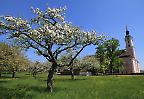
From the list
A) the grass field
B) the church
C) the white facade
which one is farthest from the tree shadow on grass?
the white facade

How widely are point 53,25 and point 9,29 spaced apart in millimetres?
5339

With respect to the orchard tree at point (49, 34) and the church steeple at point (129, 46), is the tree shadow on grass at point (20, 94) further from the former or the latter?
the church steeple at point (129, 46)

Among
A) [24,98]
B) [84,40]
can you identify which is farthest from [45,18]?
[24,98]

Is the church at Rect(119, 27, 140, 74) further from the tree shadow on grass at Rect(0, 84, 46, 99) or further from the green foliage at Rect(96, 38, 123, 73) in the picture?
the tree shadow on grass at Rect(0, 84, 46, 99)

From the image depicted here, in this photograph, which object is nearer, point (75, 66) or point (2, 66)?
point (2, 66)

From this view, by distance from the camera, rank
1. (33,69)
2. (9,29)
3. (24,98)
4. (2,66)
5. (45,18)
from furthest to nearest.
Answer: (33,69) → (2,66) → (45,18) → (9,29) → (24,98)

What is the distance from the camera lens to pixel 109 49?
11275 centimetres

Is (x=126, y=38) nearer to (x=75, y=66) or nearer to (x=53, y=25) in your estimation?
(x=75, y=66)

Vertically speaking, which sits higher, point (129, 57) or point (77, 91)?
point (129, 57)

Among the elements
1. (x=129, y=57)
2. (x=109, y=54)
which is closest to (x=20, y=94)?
(x=109, y=54)

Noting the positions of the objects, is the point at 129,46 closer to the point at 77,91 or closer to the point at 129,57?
the point at 129,57

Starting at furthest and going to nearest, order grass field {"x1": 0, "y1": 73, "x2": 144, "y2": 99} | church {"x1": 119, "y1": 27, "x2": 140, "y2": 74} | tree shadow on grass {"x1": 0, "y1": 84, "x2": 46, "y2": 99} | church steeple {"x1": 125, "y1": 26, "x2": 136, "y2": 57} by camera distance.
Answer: church steeple {"x1": 125, "y1": 26, "x2": 136, "y2": 57} < church {"x1": 119, "y1": 27, "x2": 140, "y2": 74} < grass field {"x1": 0, "y1": 73, "x2": 144, "y2": 99} < tree shadow on grass {"x1": 0, "y1": 84, "x2": 46, "y2": 99}

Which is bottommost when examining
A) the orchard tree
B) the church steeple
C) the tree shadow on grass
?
the tree shadow on grass

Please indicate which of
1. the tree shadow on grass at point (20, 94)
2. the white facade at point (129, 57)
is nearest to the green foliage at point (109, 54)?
the white facade at point (129, 57)
